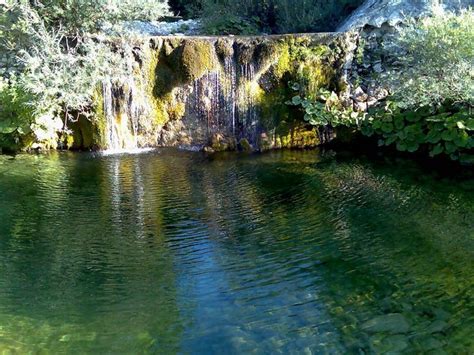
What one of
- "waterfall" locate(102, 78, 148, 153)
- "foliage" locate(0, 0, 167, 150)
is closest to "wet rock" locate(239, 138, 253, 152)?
"waterfall" locate(102, 78, 148, 153)

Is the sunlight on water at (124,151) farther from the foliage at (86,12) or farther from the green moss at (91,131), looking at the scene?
the foliage at (86,12)

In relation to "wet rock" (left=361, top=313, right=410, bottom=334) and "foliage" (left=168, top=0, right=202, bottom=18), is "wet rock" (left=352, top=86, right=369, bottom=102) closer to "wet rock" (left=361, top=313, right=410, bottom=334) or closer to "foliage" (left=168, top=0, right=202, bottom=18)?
"foliage" (left=168, top=0, right=202, bottom=18)

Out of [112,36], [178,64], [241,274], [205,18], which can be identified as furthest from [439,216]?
[205,18]

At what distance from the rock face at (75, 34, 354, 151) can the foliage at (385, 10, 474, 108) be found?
8.92ft

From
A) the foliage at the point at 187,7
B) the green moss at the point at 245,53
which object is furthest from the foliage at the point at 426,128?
the foliage at the point at 187,7

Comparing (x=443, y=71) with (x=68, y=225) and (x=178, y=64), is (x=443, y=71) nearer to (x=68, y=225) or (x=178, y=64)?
(x=178, y=64)

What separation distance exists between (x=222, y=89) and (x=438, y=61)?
5.46 m

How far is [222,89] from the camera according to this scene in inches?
557

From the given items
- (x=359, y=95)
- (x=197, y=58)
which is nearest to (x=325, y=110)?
(x=359, y=95)

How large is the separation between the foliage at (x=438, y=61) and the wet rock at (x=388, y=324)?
661 centimetres

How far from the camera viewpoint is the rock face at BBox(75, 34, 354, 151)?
13.9 m

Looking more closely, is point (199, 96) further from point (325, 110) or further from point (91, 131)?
point (325, 110)

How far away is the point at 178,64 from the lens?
14.0 m

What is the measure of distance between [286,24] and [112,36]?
6.27 metres
